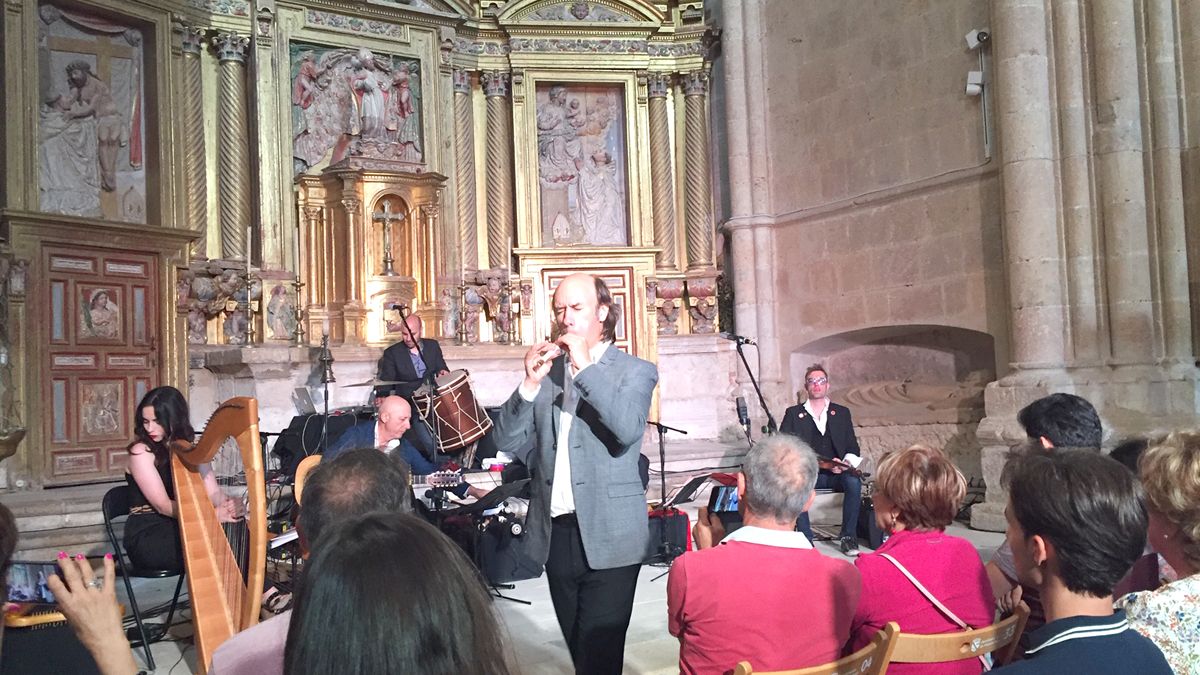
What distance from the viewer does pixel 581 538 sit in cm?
273

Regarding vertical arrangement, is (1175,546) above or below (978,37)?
below

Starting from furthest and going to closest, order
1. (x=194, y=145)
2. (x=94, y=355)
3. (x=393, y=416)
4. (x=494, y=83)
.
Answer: (x=494, y=83)
(x=194, y=145)
(x=94, y=355)
(x=393, y=416)

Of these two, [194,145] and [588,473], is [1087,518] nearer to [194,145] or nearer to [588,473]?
[588,473]

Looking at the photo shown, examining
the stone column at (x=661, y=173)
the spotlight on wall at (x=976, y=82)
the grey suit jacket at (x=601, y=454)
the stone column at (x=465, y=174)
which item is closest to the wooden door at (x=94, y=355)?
the stone column at (x=465, y=174)

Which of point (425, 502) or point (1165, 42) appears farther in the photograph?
point (1165, 42)

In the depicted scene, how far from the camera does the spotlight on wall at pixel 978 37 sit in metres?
8.05

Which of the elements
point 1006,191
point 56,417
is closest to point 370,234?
point 56,417

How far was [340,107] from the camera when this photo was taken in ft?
33.7

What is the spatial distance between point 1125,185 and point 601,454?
235 inches

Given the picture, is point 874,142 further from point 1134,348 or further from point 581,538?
point 581,538

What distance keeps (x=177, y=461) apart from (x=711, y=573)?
2.53m

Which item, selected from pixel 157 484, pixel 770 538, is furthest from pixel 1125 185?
pixel 157 484

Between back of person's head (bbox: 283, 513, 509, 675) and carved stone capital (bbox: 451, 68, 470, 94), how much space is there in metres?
10.3

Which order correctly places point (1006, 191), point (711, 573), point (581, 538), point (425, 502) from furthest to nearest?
point (1006, 191), point (425, 502), point (581, 538), point (711, 573)
